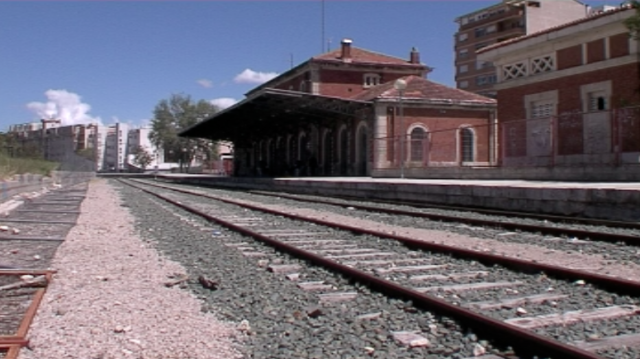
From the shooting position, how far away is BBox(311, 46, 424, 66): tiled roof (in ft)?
170

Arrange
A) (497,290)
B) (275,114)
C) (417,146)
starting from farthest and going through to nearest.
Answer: (275,114), (417,146), (497,290)

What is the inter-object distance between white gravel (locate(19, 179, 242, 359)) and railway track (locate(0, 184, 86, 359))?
0.11 m

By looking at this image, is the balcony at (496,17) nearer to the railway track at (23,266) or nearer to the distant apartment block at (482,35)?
the distant apartment block at (482,35)

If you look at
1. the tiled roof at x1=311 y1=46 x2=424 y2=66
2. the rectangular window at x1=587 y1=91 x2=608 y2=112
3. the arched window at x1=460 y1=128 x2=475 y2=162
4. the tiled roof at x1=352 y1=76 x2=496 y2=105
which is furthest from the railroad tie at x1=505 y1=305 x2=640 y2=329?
the tiled roof at x1=311 y1=46 x2=424 y2=66

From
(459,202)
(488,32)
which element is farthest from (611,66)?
(488,32)

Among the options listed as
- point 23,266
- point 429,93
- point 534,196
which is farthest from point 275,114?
point 23,266

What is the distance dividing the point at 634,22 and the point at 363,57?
35.5m

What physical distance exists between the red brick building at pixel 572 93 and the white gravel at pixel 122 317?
14308 millimetres

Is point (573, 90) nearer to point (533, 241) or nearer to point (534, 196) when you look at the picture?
point (534, 196)

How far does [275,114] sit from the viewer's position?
41062mm

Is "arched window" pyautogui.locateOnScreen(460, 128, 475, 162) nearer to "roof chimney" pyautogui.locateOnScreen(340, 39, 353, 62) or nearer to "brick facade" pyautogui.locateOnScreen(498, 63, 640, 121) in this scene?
"brick facade" pyautogui.locateOnScreen(498, 63, 640, 121)

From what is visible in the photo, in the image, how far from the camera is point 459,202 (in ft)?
59.8

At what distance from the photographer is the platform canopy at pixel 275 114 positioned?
113 feet

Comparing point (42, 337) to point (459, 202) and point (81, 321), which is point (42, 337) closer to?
point (81, 321)
